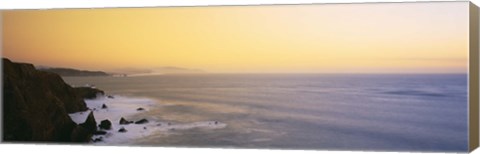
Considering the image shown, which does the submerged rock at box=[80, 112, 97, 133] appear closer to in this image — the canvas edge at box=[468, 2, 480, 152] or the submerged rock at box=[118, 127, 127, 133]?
the submerged rock at box=[118, 127, 127, 133]

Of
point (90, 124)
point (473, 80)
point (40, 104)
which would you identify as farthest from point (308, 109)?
point (40, 104)

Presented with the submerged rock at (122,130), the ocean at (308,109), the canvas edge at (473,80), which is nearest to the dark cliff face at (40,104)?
the ocean at (308,109)

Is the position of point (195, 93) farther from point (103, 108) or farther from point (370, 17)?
point (370, 17)

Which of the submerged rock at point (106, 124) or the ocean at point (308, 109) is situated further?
the submerged rock at point (106, 124)

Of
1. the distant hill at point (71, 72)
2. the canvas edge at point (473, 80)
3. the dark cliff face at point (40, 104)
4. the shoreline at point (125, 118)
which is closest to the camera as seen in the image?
the canvas edge at point (473, 80)

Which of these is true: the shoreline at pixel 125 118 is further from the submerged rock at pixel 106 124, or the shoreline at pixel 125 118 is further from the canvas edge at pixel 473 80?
the canvas edge at pixel 473 80

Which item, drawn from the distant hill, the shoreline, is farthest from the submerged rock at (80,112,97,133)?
the distant hill

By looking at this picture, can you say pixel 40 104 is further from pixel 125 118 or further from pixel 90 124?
pixel 125 118

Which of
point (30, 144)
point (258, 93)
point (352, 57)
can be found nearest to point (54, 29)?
point (30, 144)
